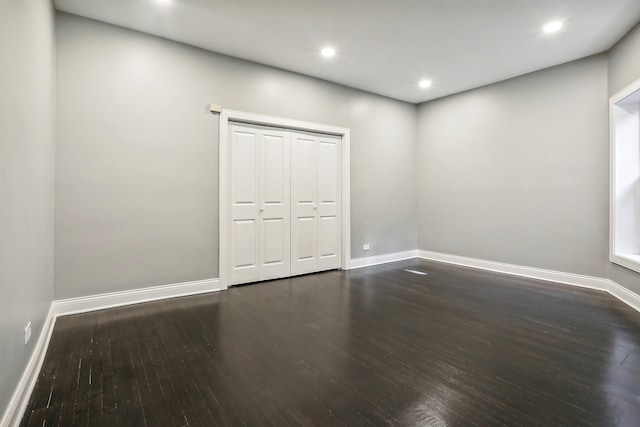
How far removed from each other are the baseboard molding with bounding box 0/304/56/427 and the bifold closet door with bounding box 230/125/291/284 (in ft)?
6.62

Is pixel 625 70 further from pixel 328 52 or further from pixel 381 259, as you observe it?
pixel 381 259

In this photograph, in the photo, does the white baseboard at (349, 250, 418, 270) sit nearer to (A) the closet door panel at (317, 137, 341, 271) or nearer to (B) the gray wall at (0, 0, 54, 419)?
(A) the closet door panel at (317, 137, 341, 271)

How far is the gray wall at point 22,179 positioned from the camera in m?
1.50

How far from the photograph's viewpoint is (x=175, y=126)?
3.67 meters

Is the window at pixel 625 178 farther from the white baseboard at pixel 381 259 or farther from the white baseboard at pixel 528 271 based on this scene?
the white baseboard at pixel 381 259

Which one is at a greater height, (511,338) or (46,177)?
(46,177)

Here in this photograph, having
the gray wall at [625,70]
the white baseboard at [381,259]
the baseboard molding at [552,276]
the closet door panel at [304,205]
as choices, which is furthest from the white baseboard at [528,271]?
the closet door panel at [304,205]

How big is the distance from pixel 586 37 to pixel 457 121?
2.11m

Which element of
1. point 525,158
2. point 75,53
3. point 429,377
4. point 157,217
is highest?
point 75,53

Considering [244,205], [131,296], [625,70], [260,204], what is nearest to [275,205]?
[260,204]

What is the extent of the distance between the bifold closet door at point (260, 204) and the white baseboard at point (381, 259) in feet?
4.10

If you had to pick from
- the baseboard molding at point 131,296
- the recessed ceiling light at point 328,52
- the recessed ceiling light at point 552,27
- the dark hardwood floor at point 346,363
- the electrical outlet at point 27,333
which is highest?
the recessed ceiling light at point 328,52

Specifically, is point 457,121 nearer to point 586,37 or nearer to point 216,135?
point 586,37

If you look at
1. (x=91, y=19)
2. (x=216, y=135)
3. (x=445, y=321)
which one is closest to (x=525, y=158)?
(x=445, y=321)
